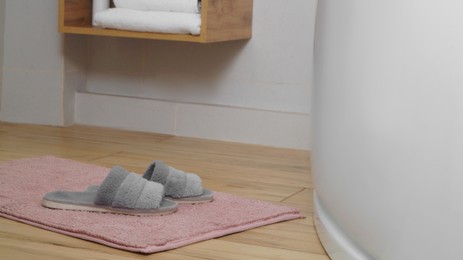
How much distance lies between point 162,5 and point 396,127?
1.41 m

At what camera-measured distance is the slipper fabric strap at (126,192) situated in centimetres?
156

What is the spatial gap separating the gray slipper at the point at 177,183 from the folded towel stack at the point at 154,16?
0.68 meters

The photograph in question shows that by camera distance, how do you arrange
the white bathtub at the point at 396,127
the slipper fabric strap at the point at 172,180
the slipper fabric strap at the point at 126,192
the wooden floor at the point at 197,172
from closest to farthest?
the white bathtub at the point at 396,127, the wooden floor at the point at 197,172, the slipper fabric strap at the point at 126,192, the slipper fabric strap at the point at 172,180

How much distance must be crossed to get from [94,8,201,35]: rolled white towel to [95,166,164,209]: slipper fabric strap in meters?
0.80

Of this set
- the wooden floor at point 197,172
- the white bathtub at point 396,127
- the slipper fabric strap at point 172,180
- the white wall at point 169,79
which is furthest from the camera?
the white wall at point 169,79

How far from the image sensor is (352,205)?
3.97 feet

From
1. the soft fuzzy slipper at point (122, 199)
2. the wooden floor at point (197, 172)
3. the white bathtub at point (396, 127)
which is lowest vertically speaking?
the wooden floor at point (197, 172)

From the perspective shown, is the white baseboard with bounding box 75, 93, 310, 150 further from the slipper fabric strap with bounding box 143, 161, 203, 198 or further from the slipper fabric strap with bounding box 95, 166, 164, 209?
the slipper fabric strap with bounding box 95, 166, 164, 209

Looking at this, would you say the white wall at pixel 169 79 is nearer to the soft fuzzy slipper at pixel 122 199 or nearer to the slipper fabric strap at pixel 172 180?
the slipper fabric strap at pixel 172 180

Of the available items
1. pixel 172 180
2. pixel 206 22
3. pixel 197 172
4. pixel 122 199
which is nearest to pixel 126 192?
pixel 122 199

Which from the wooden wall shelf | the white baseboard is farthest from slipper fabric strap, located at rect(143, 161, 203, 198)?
the white baseboard

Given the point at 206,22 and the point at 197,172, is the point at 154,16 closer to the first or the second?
the point at 206,22

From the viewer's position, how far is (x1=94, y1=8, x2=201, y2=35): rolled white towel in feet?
7.53

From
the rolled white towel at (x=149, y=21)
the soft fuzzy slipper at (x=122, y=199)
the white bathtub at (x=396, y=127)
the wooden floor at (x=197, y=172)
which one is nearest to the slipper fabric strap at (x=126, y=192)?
the soft fuzzy slipper at (x=122, y=199)
